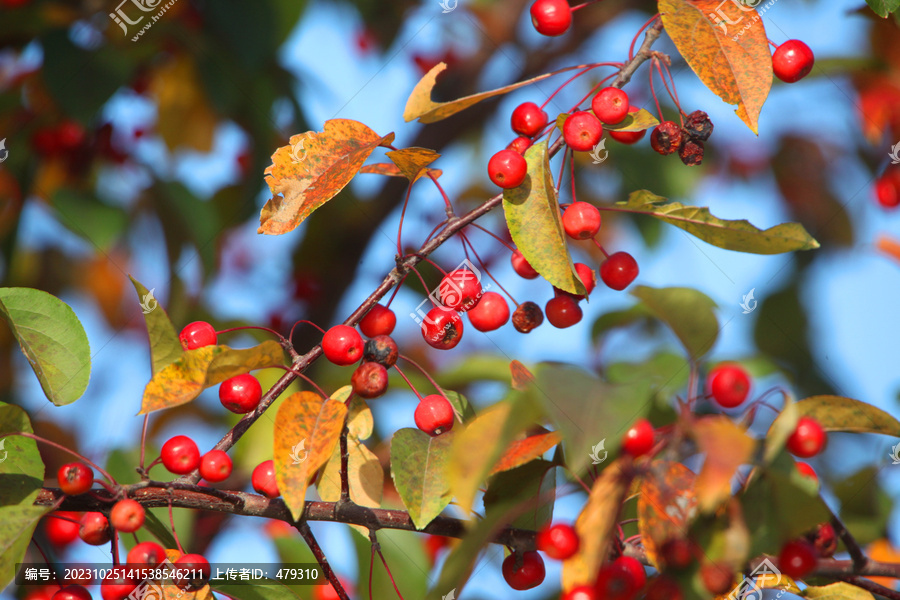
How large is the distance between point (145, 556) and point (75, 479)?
165mm

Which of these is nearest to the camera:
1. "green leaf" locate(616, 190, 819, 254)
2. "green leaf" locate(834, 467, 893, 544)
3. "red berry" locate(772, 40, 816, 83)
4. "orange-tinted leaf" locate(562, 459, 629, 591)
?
"orange-tinted leaf" locate(562, 459, 629, 591)

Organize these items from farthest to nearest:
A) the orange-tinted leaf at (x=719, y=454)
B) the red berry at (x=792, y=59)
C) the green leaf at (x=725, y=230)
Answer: the red berry at (x=792, y=59)
the green leaf at (x=725, y=230)
the orange-tinted leaf at (x=719, y=454)

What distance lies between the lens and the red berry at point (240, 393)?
48.2 inches

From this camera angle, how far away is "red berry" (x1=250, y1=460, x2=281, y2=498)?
1180 millimetres

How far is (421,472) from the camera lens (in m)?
1.13

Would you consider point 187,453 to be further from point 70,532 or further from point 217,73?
point 217,73

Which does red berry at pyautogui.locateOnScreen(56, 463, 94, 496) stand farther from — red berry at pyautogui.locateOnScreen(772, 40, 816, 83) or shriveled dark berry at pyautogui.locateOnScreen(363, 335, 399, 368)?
red berry at pyautogui.locateOnScreen(772, 40, 816, 83)

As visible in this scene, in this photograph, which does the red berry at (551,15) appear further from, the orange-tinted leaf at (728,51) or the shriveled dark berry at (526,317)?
the shriveled dark berry at (526,317)

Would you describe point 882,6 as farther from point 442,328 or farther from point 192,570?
point 192,570

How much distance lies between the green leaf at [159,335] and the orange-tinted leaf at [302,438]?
0.25 meters

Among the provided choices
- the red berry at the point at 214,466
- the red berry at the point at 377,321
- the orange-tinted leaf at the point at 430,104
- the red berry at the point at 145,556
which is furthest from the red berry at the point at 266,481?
the orange-tinted leaf at the point at 430,104

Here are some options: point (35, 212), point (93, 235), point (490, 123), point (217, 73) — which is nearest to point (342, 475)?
point (93, 235)

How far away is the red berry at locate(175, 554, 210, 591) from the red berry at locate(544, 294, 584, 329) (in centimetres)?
75

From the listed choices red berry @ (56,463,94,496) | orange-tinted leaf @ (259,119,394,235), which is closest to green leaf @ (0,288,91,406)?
red berry @ (56,463,94,496)
